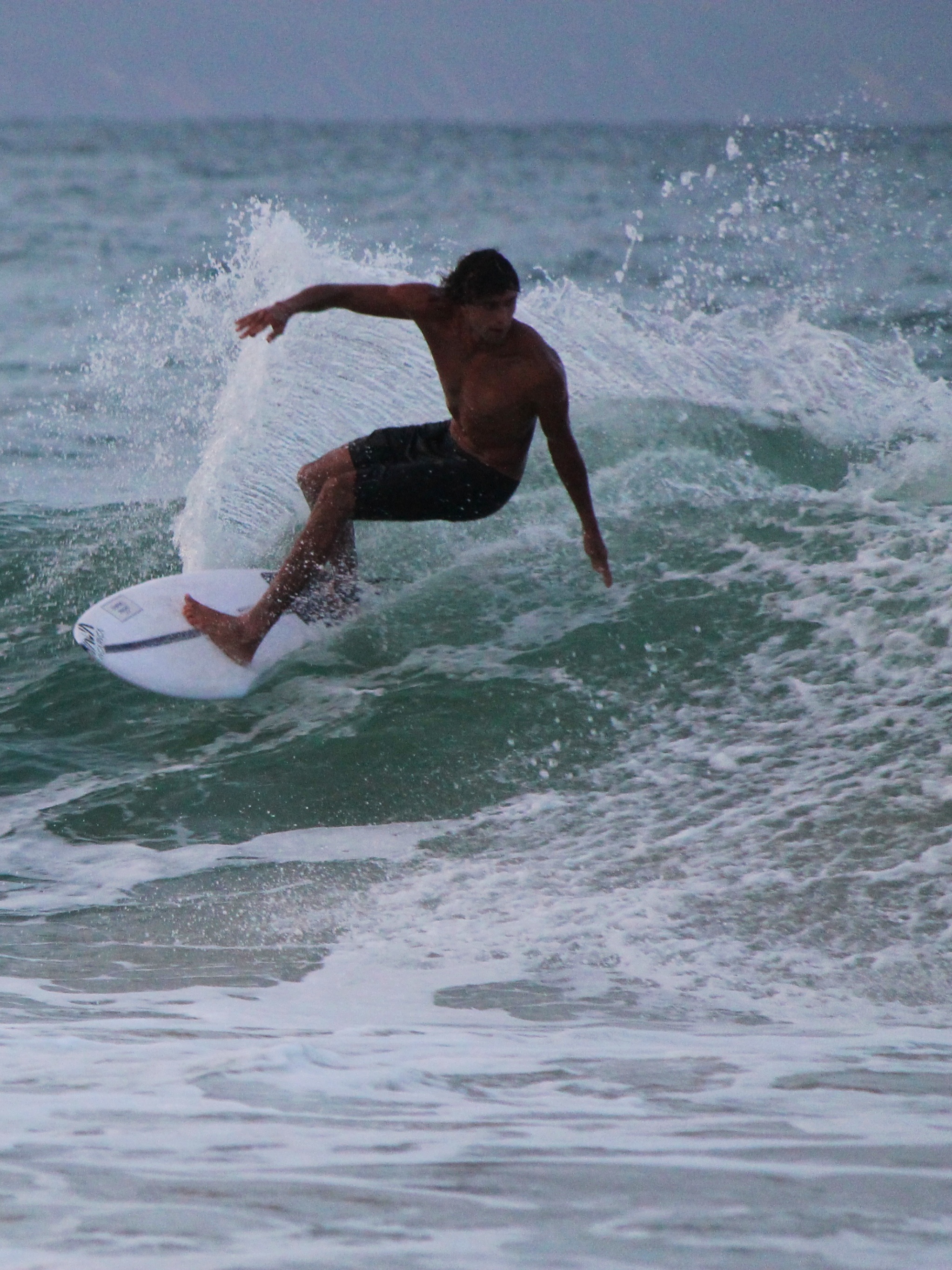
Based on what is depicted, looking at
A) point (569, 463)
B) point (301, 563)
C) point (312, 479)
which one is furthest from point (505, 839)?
point (312, 479)

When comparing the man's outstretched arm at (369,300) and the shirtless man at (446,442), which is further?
the man's outstretched arm at (369,300)

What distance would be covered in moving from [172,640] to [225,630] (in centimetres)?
23

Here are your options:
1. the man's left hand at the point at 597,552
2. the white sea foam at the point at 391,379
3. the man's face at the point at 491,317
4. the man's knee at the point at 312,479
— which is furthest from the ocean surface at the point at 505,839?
the man's face at the point at 491,317

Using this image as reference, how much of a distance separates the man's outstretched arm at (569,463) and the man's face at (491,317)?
0.27 metres

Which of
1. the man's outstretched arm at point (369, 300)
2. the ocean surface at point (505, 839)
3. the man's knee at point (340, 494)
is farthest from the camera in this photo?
the man's knee at point (340, 494)

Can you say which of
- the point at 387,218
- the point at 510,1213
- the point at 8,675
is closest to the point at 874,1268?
the point at 510,1213

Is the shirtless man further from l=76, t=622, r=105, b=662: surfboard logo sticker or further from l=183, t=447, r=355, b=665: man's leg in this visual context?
l=76, t=622, r=105, b=662: surfboard logo sticker

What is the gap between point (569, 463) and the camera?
17.2 ft

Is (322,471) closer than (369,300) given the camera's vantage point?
No

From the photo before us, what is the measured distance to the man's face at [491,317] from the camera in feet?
16.3

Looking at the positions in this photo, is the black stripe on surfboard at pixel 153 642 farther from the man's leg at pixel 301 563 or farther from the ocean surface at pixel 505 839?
the ocean surface at pixel 505 839

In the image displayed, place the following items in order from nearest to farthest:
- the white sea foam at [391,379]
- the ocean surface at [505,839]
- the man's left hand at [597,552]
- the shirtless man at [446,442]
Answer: the ocean surface at [505,839] → the shirtless man at [446,442] → the man's left hand at [597,552] → the white sea foam at [391,379]

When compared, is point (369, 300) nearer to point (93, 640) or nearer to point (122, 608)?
point (122, 608)

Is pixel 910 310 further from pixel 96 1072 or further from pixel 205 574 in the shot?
pixel 96 1072
